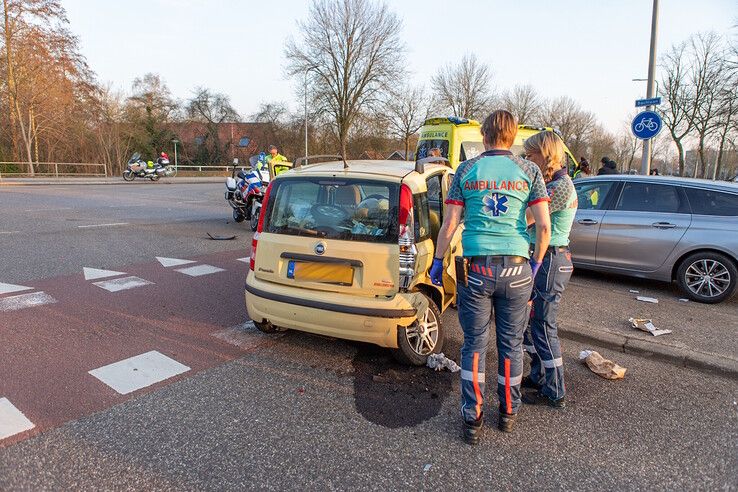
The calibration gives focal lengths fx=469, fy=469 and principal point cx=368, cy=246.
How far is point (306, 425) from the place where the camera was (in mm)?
3010

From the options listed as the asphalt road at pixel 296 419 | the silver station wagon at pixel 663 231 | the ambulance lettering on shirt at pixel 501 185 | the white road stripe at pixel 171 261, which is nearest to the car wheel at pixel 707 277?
the silver station wagon at pixel 663 231

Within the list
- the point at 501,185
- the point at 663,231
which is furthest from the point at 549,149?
the point at 663,231

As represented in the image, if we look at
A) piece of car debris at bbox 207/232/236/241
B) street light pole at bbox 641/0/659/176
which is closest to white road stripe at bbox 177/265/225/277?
piece of car debris at bbox 207/232/236/241

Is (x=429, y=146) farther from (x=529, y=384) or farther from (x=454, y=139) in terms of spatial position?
(x=529, y=384)

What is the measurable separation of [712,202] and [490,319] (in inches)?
184

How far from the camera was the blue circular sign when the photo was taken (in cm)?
998

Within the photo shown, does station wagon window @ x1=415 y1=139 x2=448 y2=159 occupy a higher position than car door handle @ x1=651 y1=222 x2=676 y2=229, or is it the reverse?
station wagon window @ x1=415 y1=139 x2=448 y2=159

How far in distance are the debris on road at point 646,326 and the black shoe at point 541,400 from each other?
187 centimetres

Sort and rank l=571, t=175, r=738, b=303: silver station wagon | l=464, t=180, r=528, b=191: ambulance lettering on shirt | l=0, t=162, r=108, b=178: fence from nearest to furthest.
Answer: l=464, t=180, r=528, b=191: ambulance lettering on shirt, l=571, t=175, r=738, b=303: silver station wagon, l=0, t=162, r=108, b=178: fence

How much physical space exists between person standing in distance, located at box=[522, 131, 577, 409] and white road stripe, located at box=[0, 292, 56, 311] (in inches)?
201

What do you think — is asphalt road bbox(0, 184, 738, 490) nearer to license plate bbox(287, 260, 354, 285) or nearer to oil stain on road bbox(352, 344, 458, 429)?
oil stain on road bbox(352, 344, 458, 429)

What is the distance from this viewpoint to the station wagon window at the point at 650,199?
19.9ft

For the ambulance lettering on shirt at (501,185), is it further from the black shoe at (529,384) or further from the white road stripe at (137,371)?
the white road stripe at (137,371)

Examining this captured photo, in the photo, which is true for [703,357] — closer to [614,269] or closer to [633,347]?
[633,347]
